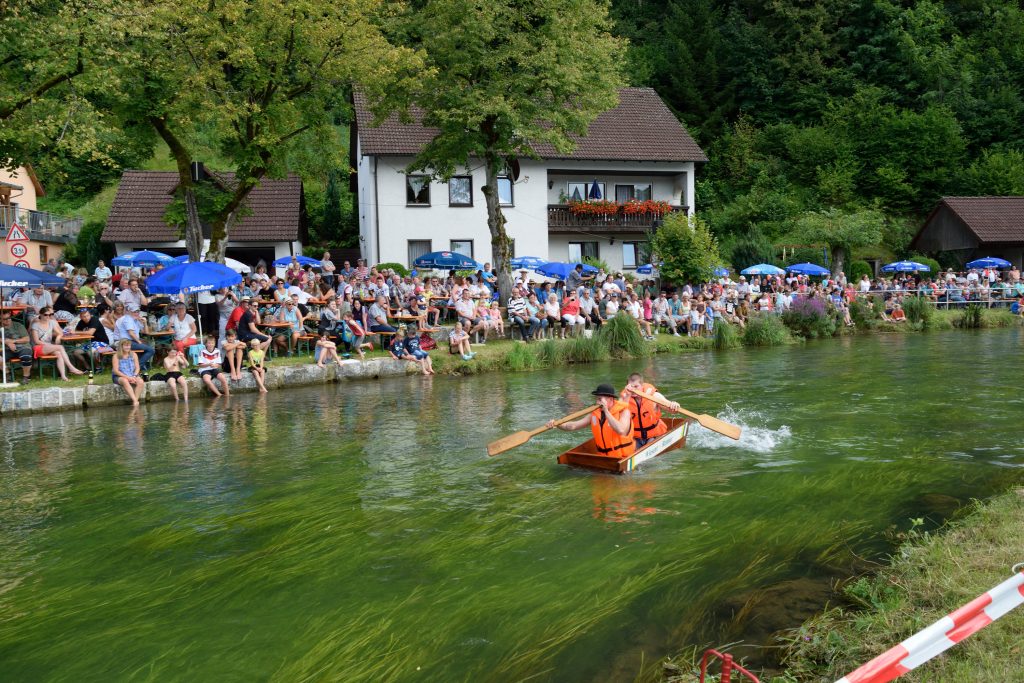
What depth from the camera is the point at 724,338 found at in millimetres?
25812

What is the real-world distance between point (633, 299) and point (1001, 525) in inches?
750

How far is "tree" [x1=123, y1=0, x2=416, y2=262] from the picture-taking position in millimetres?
21062

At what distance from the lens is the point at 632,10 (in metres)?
70.8

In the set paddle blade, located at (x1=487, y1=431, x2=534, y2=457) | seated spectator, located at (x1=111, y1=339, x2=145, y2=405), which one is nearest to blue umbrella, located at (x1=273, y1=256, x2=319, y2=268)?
seated spectator, located at (x1=111, y1=339, x2=145, y2=405)

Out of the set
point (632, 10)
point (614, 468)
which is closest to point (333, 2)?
point (614, 468)

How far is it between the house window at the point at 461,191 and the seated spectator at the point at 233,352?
2219cm

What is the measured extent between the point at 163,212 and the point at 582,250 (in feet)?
63.3

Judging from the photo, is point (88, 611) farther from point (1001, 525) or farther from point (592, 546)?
point (1001, 525)

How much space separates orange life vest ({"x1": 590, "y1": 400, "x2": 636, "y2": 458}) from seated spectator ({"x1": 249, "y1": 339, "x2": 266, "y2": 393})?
977 cm

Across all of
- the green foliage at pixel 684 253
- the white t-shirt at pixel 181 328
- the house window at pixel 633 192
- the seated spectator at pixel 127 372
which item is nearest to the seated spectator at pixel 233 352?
the white t-shirt at pixel 181 328

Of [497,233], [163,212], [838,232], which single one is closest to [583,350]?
[497,233]

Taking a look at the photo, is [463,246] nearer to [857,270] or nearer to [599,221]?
[599,221]

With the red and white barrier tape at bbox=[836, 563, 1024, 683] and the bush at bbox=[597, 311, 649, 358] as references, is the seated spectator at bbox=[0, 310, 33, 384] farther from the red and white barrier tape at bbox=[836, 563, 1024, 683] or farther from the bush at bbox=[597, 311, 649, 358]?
the red and white barrier tape at bbox=[836, 563, 1024, 683]

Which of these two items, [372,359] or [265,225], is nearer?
[372,359]
